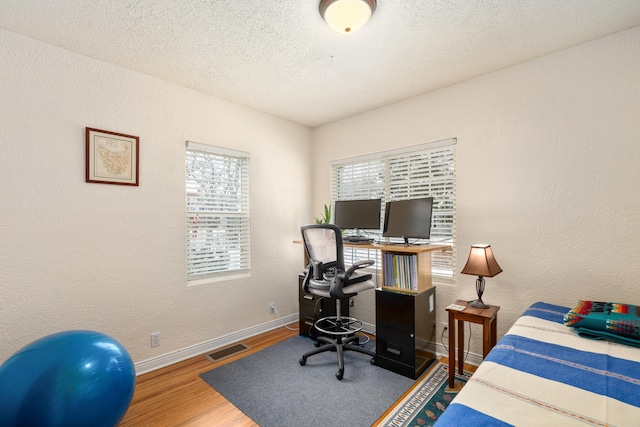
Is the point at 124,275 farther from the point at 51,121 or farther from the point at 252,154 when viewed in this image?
the point at 252,154

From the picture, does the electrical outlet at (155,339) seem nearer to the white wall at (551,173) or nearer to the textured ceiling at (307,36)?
the textured ceiling at (307,36)

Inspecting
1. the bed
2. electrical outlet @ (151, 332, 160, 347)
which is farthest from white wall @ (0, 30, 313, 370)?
the bed

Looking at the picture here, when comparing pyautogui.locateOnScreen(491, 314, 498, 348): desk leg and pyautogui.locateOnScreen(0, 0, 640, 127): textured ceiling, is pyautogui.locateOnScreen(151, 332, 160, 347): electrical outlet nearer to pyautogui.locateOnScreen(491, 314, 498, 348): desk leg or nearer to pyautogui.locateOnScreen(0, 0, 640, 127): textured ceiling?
pyautogui.locateOnScreen(0, 0, 640, 127): textured ceiling

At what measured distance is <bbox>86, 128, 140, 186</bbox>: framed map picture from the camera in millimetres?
2318

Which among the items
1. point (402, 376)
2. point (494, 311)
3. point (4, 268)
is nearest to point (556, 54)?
point (494, 311)

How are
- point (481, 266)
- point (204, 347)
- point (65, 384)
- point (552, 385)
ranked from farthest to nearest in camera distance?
point (204, 347) → point (481, 266) → point (65, 384) → point (552, 385)

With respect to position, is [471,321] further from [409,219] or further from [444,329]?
[409,219]

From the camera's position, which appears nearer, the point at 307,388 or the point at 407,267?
the point at 307,388

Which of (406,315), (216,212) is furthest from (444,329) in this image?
(216,212)

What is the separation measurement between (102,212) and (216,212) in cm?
98

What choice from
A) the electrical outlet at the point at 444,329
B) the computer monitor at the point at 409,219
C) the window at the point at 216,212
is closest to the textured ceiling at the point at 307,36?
the window at the point at 216,212

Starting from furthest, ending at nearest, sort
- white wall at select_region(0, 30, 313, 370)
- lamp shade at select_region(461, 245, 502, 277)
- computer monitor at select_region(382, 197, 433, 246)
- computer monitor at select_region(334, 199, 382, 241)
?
computer monitor at select_region(334, 199, 382, 241) → computer monitor at select_region(382, 197, 433, 246) → lamp shade at select_region(461, 245, 502, 277) → white wall at select_region(0, 30, 313, 370)

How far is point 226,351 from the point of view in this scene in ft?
9.59

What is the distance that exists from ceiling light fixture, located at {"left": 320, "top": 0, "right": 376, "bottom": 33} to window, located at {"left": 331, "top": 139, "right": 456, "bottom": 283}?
1495 mm
